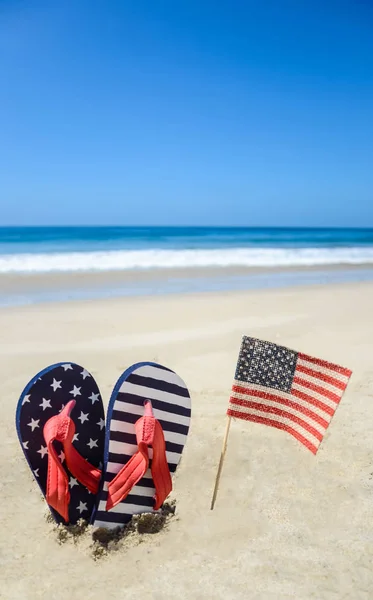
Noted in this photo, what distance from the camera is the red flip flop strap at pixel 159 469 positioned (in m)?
2.18

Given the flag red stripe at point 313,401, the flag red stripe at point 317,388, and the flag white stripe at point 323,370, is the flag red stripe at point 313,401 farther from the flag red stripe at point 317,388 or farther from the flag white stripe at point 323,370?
the flag white stripe at point 323,370

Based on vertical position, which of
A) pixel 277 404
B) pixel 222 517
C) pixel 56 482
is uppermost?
pixel 277 404

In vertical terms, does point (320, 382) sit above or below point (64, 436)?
above

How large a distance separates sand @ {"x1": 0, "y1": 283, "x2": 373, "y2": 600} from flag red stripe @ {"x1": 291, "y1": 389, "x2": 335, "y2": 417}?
1.86ft

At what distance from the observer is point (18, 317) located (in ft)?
21.2

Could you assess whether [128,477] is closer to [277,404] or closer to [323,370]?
[277,404]

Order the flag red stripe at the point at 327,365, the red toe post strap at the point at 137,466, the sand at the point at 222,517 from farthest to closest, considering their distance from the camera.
→ 1. the flag red stripe at the point at 327,365
2. the red toe post strap at the point at 137,466
3. the sand at the point at 222,517

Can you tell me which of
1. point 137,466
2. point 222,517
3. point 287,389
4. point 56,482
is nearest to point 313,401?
point 287,389

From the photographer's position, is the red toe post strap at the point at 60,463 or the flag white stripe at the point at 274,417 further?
the flag white stripe at the point at 274,417

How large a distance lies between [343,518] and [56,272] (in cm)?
1125

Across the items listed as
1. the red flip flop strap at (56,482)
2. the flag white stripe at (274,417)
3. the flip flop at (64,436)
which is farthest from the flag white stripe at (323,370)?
the red flip flop strap at (56,482)

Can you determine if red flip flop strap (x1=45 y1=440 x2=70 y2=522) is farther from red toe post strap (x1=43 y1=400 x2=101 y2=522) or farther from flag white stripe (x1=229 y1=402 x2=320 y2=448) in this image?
flag white stripe (x1=229 y1=402 x2=320 y2=448)

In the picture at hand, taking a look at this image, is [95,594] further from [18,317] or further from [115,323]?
[18,317]

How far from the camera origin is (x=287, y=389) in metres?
2.49
